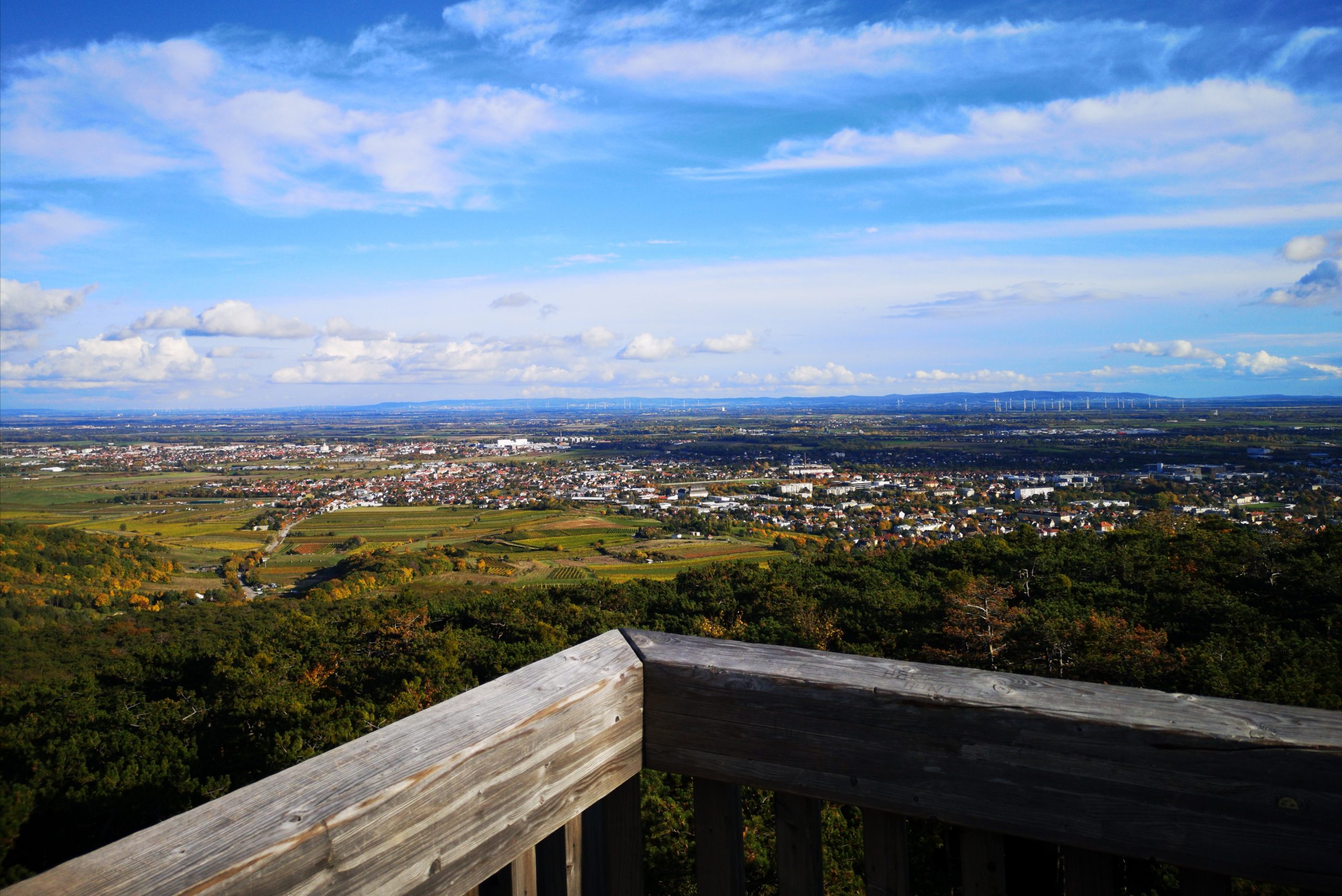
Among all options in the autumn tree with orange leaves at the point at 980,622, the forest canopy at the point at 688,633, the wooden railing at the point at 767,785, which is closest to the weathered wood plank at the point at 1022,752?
the wooden railing at the point at 767,785

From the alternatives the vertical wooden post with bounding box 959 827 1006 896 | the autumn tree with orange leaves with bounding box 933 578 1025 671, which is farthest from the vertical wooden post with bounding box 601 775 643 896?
the autumn tree with orange leaves with bounding box 933 578 1025 671

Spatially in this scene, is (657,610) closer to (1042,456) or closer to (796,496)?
(796,496)

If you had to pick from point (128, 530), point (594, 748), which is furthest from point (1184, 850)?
point (128, 530)

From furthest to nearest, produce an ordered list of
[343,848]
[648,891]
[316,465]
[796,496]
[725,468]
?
[316,465], [725,468], [796,496], [648,891], [343,848]

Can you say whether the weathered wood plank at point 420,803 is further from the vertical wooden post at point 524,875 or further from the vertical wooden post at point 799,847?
the vertical wooden post at point 799,847

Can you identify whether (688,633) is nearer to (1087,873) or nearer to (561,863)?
(561,863)

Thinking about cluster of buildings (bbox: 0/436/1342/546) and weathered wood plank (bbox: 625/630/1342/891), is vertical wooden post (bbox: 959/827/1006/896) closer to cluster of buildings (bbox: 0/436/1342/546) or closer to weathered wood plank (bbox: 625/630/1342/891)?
weathered wood plank (bbox: 625/630/1342/891)
